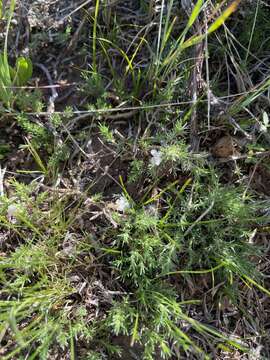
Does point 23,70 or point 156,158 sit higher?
point 23,70

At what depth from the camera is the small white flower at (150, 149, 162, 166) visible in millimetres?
1944

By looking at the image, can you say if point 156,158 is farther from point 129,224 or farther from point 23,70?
point 23,70

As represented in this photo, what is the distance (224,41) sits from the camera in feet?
7.22

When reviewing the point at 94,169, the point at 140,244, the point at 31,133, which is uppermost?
the point at 31,133

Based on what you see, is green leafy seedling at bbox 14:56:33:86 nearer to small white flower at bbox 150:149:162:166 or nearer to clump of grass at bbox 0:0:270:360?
clump of grass at bbox 0:0:270:360

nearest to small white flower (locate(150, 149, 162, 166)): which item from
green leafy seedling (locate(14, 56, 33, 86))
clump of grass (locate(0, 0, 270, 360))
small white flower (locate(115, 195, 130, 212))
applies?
clump of grass (locate(0, 0, 270, 360))

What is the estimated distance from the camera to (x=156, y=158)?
1947 millimetres

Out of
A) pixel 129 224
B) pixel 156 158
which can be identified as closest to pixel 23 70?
pixel 156 158

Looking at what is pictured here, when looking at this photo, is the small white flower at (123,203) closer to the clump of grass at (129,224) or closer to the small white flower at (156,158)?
the clump of grass at (129,224)

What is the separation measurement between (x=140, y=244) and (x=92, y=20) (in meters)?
1.19

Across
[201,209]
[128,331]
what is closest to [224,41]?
[201,209]

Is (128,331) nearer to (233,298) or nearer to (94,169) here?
(233,298)

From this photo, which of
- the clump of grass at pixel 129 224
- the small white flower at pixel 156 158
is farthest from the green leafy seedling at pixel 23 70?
the small white flower at pixel 156 158

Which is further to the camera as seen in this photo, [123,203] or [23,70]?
[23,70]
